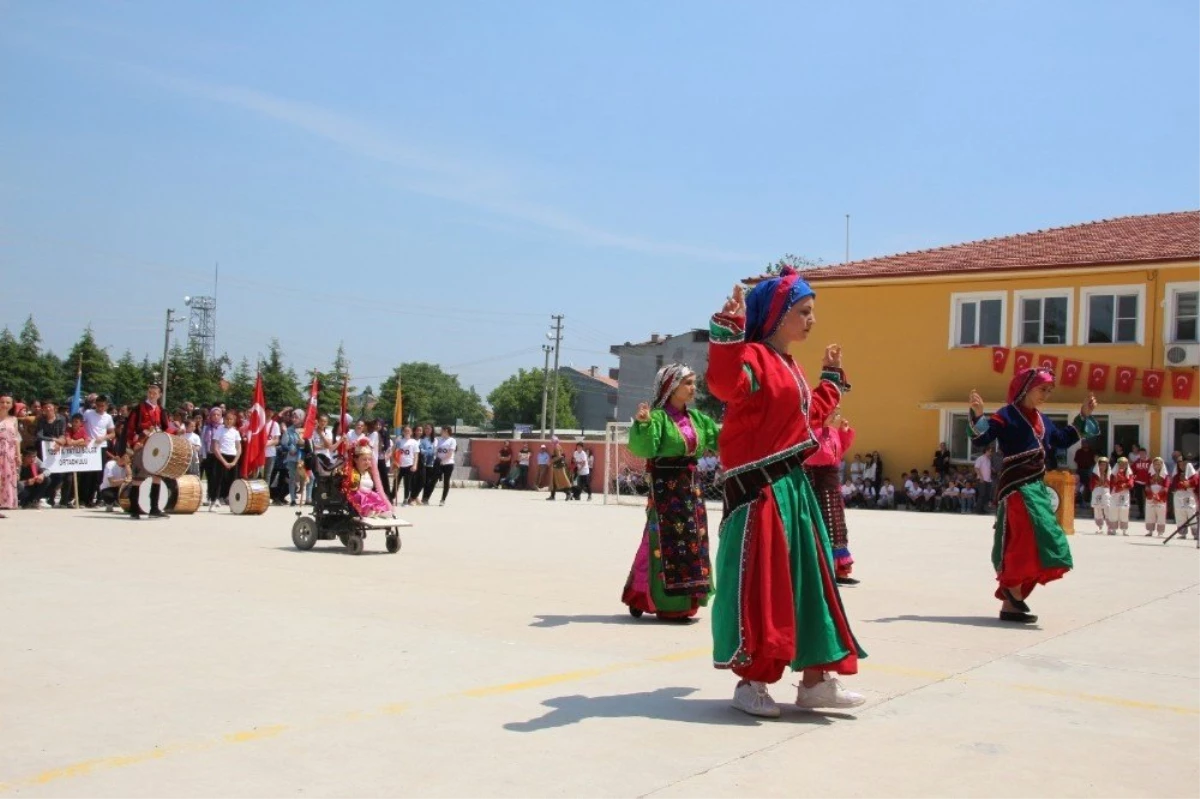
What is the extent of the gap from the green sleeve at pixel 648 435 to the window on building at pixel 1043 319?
83.3ft

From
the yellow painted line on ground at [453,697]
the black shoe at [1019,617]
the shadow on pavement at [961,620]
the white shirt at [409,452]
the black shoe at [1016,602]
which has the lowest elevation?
the yellow painted line on ground at [453,697]

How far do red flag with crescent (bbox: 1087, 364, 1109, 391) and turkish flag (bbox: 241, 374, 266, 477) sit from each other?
20.3m

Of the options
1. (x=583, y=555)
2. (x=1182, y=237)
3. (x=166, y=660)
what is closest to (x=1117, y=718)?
(x=166, y=660)

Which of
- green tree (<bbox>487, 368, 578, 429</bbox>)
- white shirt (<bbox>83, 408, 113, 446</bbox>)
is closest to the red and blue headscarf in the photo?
white shirt (<bbox>83, 408, 113, 446</bbox>)

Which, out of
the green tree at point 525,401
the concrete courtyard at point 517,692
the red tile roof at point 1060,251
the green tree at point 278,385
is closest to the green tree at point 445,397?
the green tree at point 525,401

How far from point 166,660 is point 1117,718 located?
4.94 meters

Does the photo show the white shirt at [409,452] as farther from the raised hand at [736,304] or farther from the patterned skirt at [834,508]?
the raised hand at [736,304]

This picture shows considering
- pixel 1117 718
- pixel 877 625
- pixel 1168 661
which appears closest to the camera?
pixel 1117 718

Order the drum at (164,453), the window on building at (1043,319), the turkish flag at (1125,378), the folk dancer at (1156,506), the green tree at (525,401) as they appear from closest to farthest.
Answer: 1. the drum at (164,453)
2. the folk dancer at (1156,506)
3. the turkish flag at (1125,378)
4. the window on building at (1043,319)
5. the green tree at (525,401)

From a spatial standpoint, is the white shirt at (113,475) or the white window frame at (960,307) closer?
Answer: the white shirt at (113,475)

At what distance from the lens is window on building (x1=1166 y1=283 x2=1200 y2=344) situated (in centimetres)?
2975

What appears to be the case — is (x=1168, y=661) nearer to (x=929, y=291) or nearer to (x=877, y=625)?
(x=877, y=625)

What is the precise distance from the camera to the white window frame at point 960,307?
107 feet

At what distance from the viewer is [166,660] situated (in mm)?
6715
